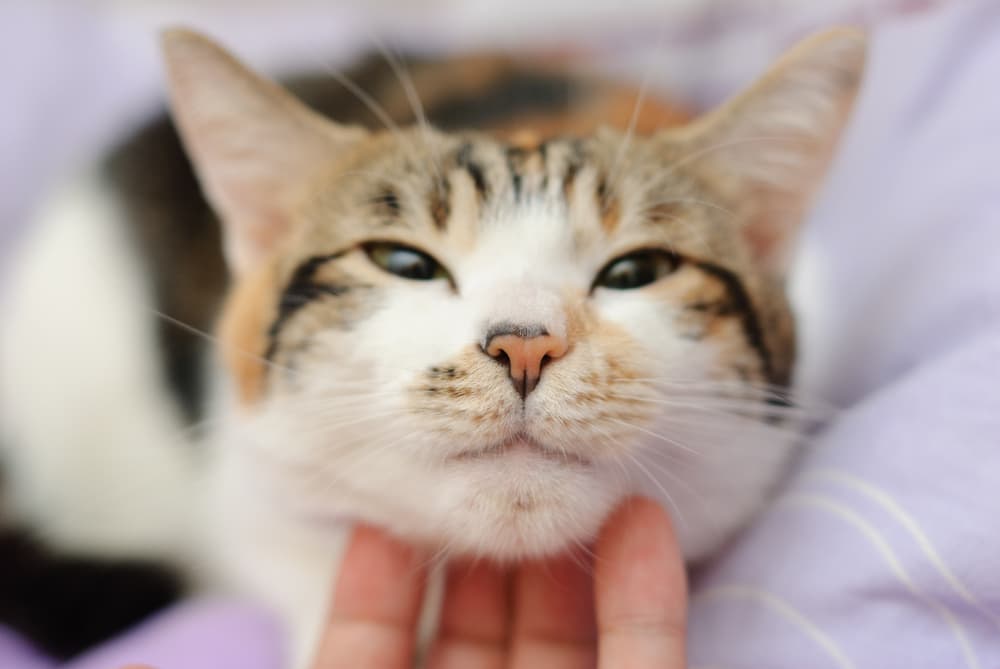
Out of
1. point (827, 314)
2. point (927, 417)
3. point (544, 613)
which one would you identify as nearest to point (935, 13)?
point (827, 314)

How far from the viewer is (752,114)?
0.95 metres

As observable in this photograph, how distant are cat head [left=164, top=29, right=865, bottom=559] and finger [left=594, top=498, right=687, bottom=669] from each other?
0.04 meters

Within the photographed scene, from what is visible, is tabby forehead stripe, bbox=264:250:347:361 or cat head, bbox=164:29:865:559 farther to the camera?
tabby forehead stripe, bbox=264:250:347:361

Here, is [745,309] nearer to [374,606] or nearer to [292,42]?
[374,606]

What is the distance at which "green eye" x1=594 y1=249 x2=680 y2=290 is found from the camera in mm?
856

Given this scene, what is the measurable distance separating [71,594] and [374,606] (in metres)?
0.60

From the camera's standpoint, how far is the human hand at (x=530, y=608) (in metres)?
0.77

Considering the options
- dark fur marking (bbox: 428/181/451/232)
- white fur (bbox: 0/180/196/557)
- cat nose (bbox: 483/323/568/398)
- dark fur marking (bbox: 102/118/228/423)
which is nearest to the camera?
cat nose (bbox: 483/323/568/398)

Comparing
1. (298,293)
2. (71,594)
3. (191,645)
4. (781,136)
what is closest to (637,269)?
(781,136)

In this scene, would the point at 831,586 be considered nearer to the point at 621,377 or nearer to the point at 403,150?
the point at 621,377

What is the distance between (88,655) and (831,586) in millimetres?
979

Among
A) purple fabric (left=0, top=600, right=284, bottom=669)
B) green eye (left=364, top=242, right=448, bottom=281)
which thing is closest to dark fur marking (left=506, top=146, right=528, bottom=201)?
green eye (left=364, top=242, right=448, bottom=281)

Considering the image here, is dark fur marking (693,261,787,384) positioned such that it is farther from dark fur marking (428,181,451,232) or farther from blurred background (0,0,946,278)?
blurred background (0,0,946,278)

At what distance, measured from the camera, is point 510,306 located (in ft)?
2.37
